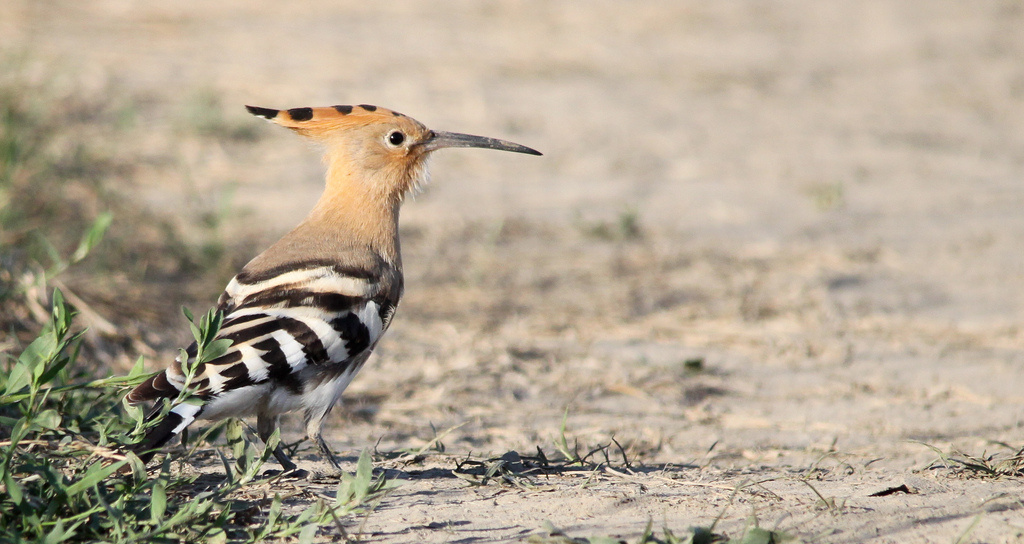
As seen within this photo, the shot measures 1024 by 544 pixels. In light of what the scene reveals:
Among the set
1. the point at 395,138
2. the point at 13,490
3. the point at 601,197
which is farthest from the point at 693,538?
the point at 601,197

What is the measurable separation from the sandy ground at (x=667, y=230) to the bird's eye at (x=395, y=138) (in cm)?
93

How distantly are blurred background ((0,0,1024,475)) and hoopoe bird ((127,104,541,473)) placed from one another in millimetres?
329

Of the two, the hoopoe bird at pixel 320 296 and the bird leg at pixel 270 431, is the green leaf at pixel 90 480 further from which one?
the bird leg at pixel 270 431

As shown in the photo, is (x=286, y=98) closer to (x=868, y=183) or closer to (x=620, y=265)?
(x=620, y=265)

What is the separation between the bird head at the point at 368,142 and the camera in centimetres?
341

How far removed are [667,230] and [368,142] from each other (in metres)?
2.69

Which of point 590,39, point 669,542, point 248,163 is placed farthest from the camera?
point 590,39

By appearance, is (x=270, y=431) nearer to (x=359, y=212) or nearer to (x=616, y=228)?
(x=359, y=212)

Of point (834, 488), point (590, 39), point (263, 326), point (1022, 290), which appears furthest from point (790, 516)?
point (590, 39)

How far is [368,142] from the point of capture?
3492mm

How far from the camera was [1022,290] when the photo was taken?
5.02 meters

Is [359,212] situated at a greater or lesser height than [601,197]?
greater

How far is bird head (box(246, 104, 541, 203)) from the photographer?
3.41 m

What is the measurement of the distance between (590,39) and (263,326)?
6651 mm
